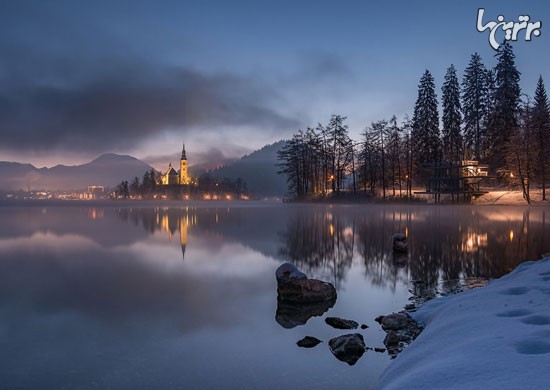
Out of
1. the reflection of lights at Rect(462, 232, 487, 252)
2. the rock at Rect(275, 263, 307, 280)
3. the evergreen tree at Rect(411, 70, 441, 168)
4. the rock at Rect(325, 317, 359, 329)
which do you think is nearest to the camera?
the rock at Rect(325, 317, 359, 329)

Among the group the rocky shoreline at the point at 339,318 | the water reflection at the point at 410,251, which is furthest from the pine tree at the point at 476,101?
the rocky shoreline at the point at 339,318

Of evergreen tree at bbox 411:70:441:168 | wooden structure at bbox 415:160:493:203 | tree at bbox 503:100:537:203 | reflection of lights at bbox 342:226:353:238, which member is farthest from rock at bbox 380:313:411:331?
evergreen tree at bbox 411:70:441:168

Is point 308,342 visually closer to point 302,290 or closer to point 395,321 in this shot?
point 395,321

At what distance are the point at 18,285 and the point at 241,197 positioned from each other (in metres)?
183

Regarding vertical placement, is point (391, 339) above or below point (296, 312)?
above

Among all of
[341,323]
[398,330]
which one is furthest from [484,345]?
[341,323]

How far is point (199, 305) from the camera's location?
10.6 meters

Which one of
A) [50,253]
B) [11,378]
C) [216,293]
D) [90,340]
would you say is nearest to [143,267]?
[216,293]

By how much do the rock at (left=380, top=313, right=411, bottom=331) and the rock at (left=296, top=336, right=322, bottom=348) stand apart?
1.72 m

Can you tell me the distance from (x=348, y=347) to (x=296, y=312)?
9.45 ft

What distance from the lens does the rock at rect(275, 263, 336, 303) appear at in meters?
10.7

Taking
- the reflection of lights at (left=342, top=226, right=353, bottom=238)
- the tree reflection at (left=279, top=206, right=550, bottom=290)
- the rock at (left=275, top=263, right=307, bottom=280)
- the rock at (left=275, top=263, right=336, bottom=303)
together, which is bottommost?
the tree reflection at (left=279, top=206, right=550, bottom=290)

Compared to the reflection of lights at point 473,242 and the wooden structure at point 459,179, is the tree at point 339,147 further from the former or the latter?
the reflection of lights at point 473,242

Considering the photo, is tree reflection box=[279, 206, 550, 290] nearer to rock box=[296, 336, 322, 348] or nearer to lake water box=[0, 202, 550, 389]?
lake water box=[0, 202, 550, 389]
